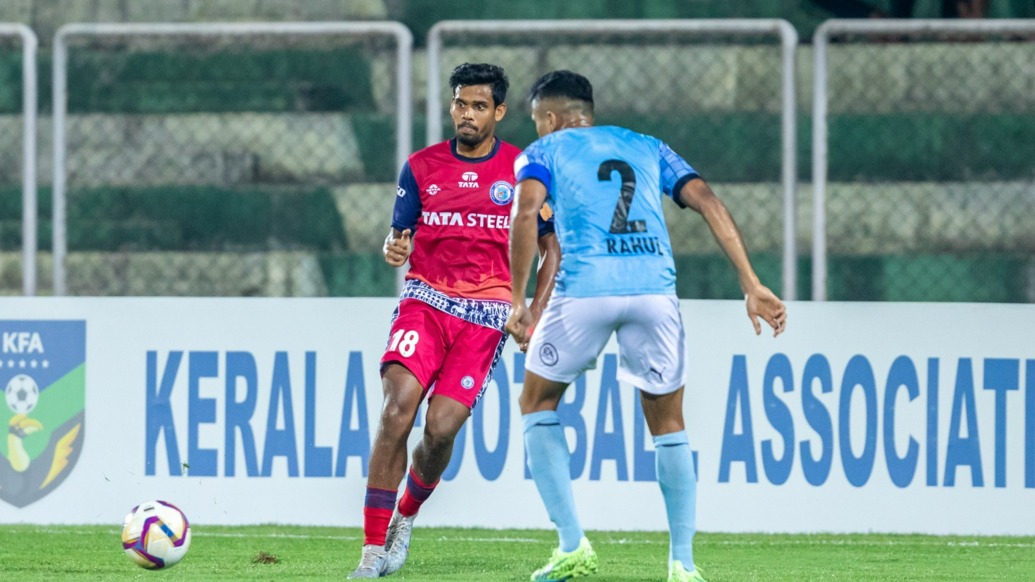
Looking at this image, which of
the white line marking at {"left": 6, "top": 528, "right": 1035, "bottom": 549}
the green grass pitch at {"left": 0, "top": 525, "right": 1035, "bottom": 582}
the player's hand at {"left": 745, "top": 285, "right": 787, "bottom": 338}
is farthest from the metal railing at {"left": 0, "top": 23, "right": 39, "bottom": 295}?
the player's hand at {"left": 745, "top": 285, "right": 787, "bottom": 338}

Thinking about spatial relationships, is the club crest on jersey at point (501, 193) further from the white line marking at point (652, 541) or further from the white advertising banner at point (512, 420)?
the white line marking at point (652, 541)

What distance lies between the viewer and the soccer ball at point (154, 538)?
4566 millimetres

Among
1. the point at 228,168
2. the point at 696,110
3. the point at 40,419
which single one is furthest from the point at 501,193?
the point at 228,168

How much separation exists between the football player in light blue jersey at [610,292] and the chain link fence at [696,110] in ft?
11.5

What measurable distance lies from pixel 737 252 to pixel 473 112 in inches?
50.8

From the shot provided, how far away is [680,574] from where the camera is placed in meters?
4.20

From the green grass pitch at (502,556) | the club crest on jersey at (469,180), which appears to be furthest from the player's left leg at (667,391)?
the club crest on jersey at (469,180)

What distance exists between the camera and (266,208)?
8945 mm

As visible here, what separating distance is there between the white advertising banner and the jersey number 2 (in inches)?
89.3

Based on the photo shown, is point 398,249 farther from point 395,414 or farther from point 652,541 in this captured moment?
point 652,541

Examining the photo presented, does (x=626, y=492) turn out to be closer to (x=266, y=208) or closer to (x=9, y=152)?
(x=266, y=208)

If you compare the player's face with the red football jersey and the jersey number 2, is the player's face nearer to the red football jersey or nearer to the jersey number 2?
the red football jersey

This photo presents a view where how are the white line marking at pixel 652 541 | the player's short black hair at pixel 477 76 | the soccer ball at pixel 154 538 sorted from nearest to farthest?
1. the soccer ball at pixel 154 538
2. the player's short black hair at pixel 477 76
3. the white line marking at pixel 652 541

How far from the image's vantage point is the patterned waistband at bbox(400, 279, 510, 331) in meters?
5.04
